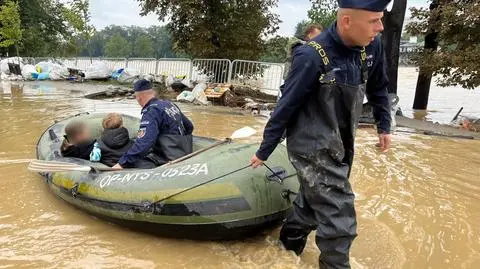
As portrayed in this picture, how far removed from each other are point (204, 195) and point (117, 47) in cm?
8289

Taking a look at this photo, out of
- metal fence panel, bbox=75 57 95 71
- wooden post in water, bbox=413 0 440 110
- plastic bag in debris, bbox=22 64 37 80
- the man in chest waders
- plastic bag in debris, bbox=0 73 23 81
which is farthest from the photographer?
metal fence panel, bbox=75 57 95 71

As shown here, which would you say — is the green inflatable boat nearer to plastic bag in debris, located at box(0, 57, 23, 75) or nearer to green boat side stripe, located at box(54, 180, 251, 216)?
green boat side stripe, located at box(54, 180, 251, 216)

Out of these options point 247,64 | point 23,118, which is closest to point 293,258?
point 23,118

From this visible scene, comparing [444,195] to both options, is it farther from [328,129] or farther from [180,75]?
[180,75]

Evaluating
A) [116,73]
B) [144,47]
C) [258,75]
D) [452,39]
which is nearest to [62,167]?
[452,39]

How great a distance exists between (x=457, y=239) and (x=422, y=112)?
11.1 metres

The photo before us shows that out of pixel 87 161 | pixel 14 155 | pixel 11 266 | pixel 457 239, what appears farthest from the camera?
pixel 14 155

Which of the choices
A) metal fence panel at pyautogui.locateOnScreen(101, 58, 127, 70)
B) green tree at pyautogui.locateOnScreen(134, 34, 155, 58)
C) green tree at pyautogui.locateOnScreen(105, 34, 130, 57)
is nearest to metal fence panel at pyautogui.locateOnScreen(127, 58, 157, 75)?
metal fence panel at pyautogui.locateOnScreen(101, 58, 127, 70)

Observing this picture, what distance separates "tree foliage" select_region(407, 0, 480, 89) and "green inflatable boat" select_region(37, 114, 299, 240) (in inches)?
300

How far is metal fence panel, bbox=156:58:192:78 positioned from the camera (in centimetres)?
1617

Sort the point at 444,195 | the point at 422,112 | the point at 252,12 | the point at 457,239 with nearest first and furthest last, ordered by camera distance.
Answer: the point at 457,239, the point at 444,195, the point at 422,112, the point at 252,12

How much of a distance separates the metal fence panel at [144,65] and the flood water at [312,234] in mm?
11607

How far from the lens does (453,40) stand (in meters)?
11.1

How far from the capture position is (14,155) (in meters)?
6.35
